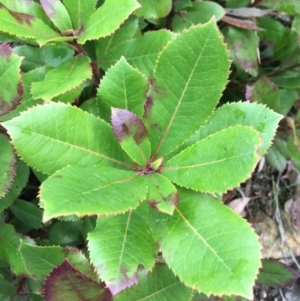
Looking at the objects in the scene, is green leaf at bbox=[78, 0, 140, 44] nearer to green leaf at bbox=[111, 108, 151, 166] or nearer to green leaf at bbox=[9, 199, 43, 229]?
green leaf at bbox=[111, 108, 151, 166]

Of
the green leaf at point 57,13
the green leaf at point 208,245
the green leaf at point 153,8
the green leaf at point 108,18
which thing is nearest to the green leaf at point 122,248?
the green leaf at point 208,245

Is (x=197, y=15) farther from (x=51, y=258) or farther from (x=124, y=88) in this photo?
(x=51, y=258)

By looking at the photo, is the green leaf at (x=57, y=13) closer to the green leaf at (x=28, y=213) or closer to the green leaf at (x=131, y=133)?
the green leaf at (x=131, y=133)

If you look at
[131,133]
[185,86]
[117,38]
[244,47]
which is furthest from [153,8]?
[131,133]

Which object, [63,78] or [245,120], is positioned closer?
[245,120]

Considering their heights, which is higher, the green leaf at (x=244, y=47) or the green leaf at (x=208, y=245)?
the green leaf at (x=208, y=245)

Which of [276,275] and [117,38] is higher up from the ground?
[117,38]

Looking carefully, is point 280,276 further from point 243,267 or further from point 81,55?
point 81,55

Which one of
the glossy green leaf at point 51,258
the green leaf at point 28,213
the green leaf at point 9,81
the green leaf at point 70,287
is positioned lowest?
the green leaf at point 28,213
